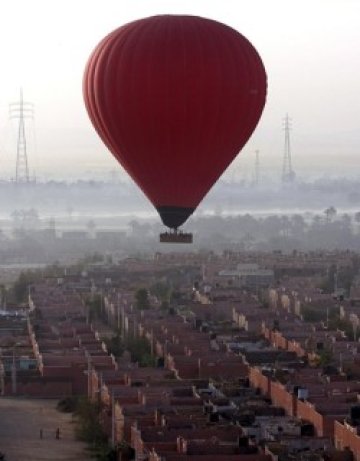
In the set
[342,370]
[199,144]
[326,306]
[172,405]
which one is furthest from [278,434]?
[326,306]

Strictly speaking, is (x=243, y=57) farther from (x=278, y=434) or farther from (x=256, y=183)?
(x=256, y=183)

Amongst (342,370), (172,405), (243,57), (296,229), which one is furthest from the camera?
(296,229)

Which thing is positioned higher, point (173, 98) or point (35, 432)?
point (173, 98)

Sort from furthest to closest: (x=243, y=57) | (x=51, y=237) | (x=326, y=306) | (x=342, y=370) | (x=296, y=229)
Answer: (x=296, y=229)
(x=51, y=237)
(x=326, y=306)
(x=342, y=370)
(x=243, y=57)

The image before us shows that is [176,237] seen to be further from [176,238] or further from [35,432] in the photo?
[35,432]

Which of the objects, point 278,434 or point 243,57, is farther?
point 278,434

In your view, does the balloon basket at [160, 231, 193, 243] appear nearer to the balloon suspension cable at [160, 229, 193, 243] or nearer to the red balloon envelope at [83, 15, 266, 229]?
the balloon suspension cable at [160, 229, 193, 243]

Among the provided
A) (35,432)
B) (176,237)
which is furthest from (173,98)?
(35,432)
